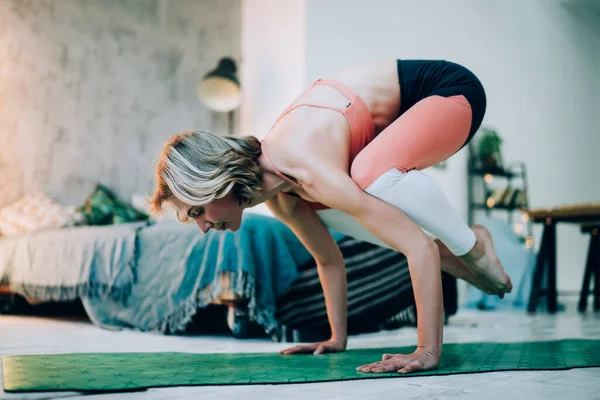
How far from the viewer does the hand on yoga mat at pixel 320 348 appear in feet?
5.72

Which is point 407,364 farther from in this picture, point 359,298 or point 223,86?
point 223,86

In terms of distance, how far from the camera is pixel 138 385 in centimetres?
115

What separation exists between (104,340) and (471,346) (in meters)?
1.27

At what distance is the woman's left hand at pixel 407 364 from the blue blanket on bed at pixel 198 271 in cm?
98

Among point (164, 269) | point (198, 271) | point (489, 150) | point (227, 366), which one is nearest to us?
point (227, 366)

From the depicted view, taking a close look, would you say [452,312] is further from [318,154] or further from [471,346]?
[318,154]

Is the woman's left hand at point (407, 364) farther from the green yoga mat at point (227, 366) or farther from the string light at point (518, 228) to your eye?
the string light at point (518, 228)

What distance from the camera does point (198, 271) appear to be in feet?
8.22

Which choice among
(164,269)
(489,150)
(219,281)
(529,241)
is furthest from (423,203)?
(529,241)

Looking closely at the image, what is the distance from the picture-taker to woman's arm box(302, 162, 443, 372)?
55.8 inches

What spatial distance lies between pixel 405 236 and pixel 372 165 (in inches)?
7.3

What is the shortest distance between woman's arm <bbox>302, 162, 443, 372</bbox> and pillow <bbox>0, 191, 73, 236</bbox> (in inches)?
122

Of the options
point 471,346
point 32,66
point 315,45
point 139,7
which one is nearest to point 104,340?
point 471,346

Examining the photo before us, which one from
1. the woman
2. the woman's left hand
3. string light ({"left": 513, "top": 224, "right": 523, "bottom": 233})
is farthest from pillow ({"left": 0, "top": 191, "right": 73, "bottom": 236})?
string light ({"left": 513, "top": 224, "right": 523, "bottom": 233})
